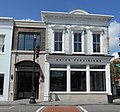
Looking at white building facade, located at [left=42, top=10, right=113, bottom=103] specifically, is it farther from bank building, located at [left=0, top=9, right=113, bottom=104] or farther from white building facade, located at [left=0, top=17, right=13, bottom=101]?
white building facade, located at [left=0, top=17, right=13, bottom=101]

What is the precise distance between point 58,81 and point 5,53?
21.0ft

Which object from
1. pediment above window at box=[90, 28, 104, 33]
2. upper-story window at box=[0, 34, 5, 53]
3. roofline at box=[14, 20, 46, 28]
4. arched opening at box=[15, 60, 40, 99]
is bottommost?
arched opening at box=[15, 60, 40, 99]

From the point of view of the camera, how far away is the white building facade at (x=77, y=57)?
22.9m

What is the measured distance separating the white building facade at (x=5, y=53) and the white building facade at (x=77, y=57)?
3.97m

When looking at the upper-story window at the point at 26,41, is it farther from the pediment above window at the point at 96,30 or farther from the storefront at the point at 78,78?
the pediment above window at the point at 96,30

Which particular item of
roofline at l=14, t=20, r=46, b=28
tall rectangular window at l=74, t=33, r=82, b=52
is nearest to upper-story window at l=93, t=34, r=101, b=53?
tall rectangular window at l=74, t=33, r=82, b=52

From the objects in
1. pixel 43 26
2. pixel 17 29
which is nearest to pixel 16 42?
pixel 17 29

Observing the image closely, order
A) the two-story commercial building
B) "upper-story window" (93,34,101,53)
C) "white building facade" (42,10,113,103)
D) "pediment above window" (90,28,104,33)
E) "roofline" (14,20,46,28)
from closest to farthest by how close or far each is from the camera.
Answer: the two-story commercial building → "white building facade" (42,10,113,103) → "roofline" (14,20,46,28) → "upper-story window" (93,34,101,53) → "pediment above window" (90,28,104,33)

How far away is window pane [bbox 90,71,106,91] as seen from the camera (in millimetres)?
23438

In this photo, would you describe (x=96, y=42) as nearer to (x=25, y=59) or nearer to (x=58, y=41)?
(x=58, y=41)

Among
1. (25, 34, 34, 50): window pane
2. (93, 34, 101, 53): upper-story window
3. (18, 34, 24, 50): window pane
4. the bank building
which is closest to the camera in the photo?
the bank building

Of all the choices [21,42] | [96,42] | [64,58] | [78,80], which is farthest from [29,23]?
[78,80]

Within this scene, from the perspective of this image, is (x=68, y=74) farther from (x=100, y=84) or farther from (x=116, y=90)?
(x=116, y=90)

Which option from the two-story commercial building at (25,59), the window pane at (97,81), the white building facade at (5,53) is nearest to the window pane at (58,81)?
the two-story commercial building at (25,59)
